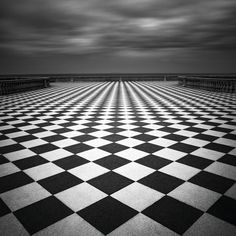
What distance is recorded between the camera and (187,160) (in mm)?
3254

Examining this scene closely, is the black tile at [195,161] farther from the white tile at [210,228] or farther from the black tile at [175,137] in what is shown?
the white tile at [210,228]

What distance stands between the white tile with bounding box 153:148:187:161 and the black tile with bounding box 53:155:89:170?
1.24m

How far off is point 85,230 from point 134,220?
18.0 inches

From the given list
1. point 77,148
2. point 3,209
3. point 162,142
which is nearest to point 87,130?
point 77,148

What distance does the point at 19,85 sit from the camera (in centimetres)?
1348

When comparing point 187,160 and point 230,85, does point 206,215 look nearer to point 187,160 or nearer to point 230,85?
point 187,160

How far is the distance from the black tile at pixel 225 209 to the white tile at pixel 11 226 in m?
1.76

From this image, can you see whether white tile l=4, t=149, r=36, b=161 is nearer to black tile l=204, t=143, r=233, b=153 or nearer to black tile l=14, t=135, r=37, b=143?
black tile l=14, t=135, r=37, b=143

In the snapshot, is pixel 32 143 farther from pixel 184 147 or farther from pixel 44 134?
pixel 184 147

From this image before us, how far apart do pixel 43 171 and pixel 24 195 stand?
1.95 feet

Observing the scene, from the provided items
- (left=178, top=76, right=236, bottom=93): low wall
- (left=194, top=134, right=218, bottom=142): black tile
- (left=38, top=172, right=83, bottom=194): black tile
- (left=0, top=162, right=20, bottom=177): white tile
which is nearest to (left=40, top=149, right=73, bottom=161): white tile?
(left=0, top=162, right=20, bottom=177): white tile

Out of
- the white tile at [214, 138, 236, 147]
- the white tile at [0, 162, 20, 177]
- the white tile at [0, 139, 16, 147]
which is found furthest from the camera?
the white tile at [0, 139, 16, 147]

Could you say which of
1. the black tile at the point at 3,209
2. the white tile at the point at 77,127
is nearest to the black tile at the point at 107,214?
the black tile at the point at 3,209

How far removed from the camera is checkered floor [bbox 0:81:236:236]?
191 centimetres
